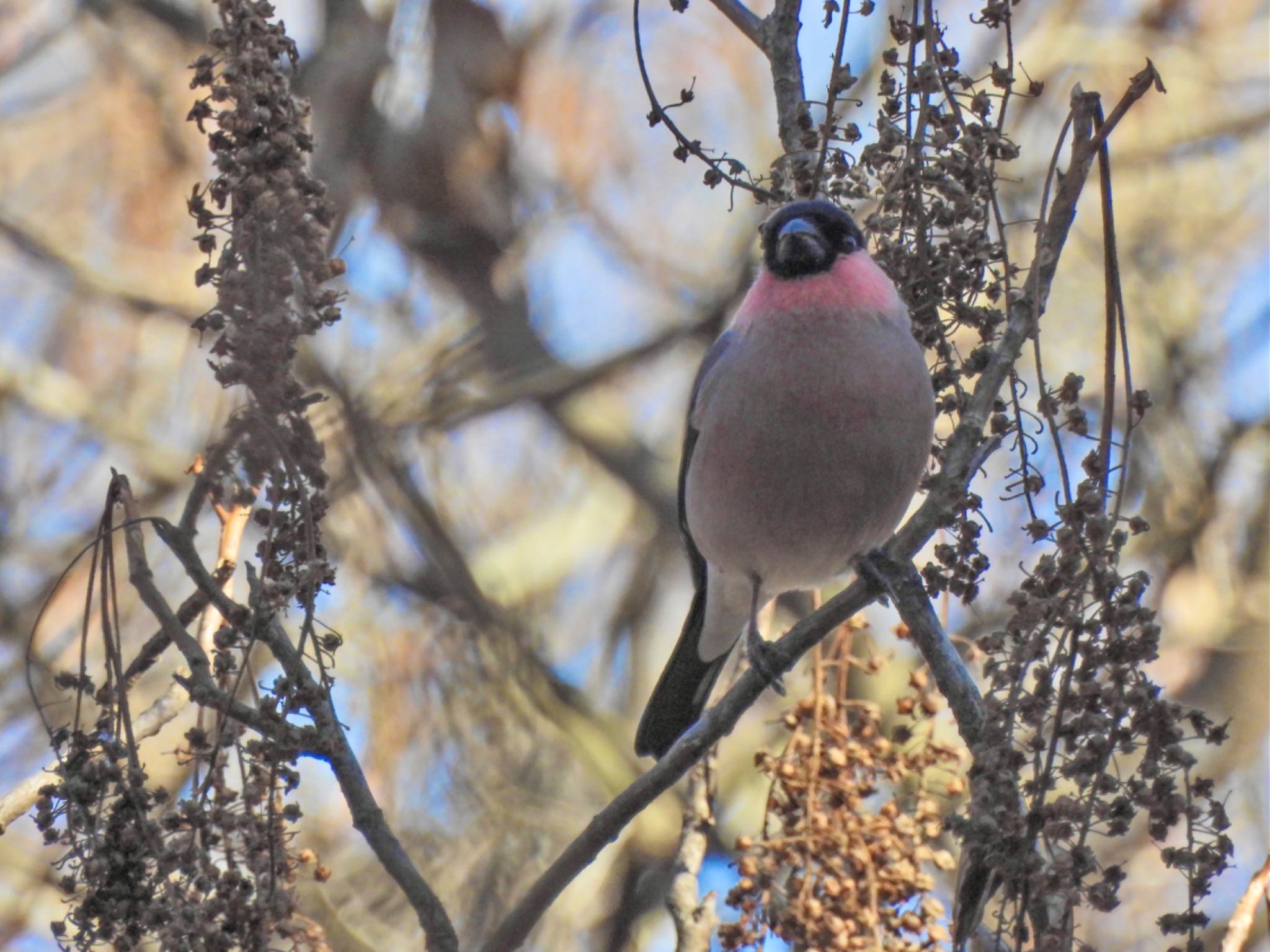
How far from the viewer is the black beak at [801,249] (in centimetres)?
353

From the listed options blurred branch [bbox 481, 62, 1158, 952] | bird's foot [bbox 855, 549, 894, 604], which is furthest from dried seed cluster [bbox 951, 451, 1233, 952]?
bird's foot [bbox 855, 549, 894, 604]

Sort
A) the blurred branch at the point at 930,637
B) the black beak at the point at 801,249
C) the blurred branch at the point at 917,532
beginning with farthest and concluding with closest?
the black beak at the point at 801,249 → the blurred branch at the point at 930,637 → the blurred branch at the point at 917,532

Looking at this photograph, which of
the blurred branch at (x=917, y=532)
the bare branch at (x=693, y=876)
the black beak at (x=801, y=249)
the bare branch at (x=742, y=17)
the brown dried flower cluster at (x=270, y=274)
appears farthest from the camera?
the black beak at (x=801, y=249)

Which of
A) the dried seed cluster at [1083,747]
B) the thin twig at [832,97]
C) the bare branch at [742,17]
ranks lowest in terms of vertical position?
the dried seed cluster at [1083,747]

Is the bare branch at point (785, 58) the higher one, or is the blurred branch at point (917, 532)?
the bare branch at point (785, 58)

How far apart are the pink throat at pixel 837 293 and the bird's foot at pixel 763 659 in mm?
778

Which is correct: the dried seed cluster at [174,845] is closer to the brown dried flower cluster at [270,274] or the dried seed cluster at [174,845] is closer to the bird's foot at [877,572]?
the brown dried flower cluster at [270,274]

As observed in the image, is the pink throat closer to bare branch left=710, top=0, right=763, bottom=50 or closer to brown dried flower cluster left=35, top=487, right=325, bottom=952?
bare branch left=710, top=0, right=763, bottom=50

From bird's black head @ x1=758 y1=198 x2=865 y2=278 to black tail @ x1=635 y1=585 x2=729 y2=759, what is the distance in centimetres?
116

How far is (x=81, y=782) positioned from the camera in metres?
2.16

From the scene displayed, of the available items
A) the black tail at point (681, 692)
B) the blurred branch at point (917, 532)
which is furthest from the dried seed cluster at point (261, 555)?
the black tail at point (681, 692)

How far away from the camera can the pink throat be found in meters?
3.53

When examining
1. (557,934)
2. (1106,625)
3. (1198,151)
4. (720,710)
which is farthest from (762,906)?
(1198,151)

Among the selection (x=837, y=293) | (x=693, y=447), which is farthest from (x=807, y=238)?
(x=693, y=447)
